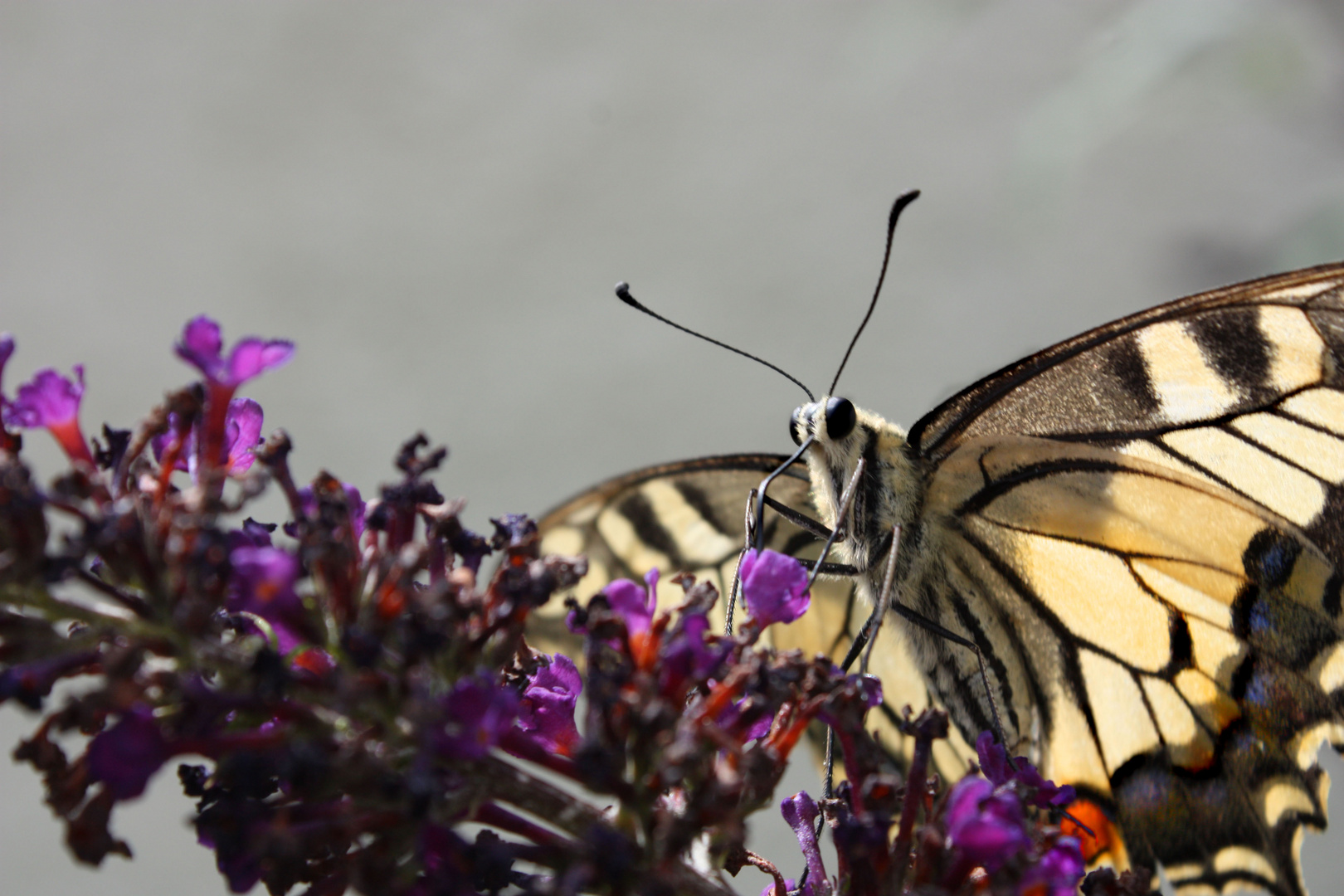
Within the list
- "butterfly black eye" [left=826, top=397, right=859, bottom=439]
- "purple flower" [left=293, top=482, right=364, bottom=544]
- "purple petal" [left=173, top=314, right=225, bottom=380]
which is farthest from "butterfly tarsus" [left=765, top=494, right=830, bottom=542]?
"purple petal" [left=173, top=314, right=225, bottom=380]

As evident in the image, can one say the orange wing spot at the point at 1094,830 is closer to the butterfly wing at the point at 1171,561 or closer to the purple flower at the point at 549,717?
the butterfly wing at the point at 1171,561

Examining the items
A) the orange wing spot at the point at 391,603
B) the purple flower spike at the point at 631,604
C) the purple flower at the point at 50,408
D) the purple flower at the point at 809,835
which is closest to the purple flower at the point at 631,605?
the purple flower spike at the point at 631,604

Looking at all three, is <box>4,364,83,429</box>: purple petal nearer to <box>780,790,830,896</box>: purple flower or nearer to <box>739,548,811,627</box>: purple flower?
<box>739,548,811,627</box>: purple flower

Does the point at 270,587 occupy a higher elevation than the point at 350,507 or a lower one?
lower

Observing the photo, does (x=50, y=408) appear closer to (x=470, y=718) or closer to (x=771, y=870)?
(x=470, y=718)

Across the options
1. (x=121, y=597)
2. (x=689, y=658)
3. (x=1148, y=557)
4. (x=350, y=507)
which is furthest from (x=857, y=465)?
(x=121, y=597)

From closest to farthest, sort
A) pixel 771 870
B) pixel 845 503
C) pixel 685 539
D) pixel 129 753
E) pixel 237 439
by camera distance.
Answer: pixel 129 753 < pixel 237 439 < pixel 771 870 < pixel 845 503 < pixel 685 539
